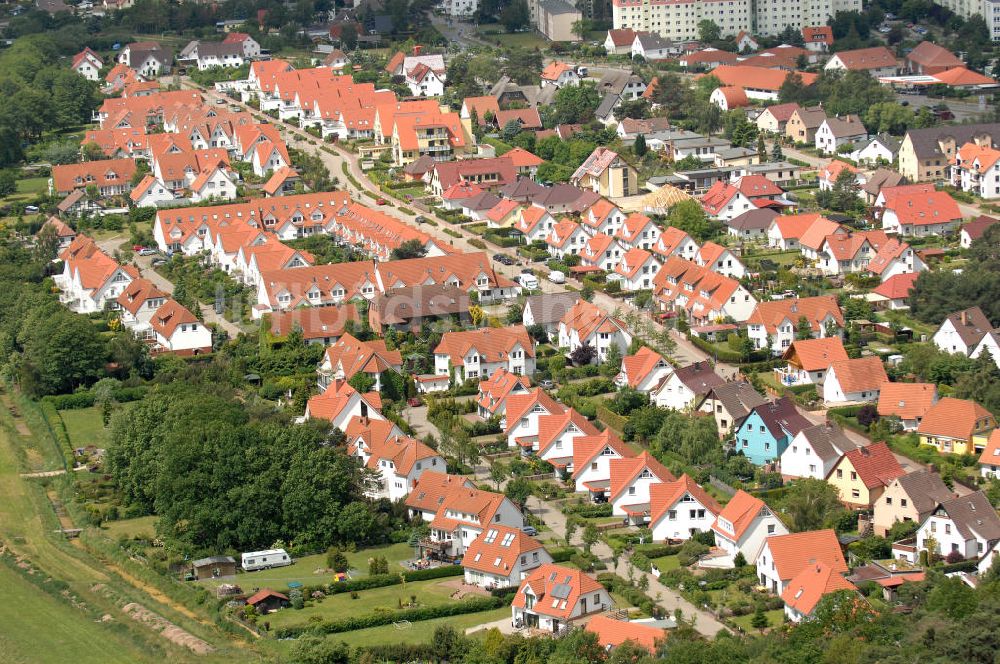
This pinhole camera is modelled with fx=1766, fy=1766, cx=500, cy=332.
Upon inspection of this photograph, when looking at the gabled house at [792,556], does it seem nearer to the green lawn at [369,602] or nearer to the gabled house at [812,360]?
the green lawn at [369,602]

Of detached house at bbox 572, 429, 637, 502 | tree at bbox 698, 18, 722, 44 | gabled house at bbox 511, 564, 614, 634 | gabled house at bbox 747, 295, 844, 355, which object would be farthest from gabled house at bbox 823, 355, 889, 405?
tree at bbox 698, 18, 722, 44

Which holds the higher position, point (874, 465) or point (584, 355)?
point (874, 465)

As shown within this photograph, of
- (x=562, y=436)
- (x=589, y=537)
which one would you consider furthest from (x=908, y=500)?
(x=562, y=436)

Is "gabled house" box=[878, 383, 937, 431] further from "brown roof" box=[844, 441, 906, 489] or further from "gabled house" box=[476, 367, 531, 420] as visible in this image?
"gabled house" box=[476, 367, 531, 420]

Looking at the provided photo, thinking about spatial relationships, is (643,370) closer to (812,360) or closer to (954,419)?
(812,360)

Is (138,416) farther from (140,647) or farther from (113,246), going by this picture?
(113,246)

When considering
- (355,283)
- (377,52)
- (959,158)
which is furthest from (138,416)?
(377,52)
